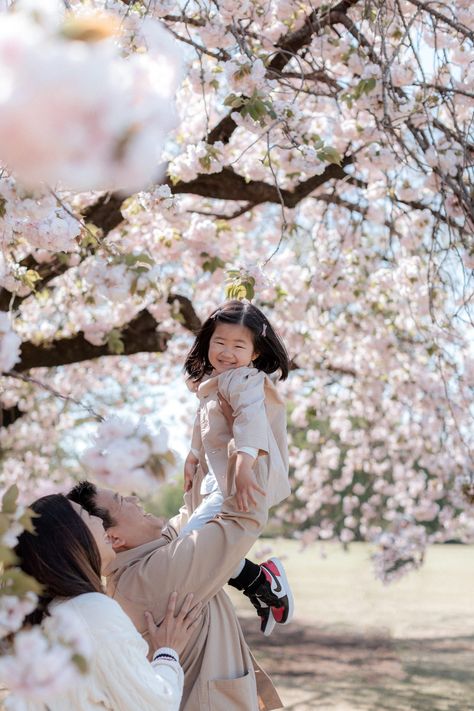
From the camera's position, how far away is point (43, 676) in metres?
1.22

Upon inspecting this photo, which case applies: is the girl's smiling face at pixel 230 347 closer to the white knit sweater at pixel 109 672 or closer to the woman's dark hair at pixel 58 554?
the woman's dark hair at pixel 58 554

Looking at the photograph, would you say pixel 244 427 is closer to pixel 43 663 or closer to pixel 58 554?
pixel 58 554

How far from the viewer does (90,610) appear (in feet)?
5.72

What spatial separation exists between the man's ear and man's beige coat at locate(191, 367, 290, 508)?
30cm

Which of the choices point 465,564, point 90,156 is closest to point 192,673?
point 90,156

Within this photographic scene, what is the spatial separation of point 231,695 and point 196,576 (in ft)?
0.99

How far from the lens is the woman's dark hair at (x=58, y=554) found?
5.79 feet

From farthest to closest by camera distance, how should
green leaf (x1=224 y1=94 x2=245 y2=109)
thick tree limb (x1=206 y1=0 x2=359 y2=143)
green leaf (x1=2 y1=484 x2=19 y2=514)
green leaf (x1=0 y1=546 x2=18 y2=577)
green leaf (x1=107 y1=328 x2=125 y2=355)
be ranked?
1. green leaf (x1=107 y1=328 x2=125 y2=355)
2. thick tree limb (x1=206 y1=0 x2=359 y2=143)
3. green leaf (x1=224 y1=94 x2=245 y2=109)
4. green leaf (x1=2 y1=484 x2=19 y2=514)
5. green leaf (x1=0 y1=546 x2=18 y2=577)

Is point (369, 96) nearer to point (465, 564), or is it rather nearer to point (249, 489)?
point (249, 489)

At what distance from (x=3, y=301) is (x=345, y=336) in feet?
11.6

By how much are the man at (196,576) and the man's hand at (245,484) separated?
0.02 meters

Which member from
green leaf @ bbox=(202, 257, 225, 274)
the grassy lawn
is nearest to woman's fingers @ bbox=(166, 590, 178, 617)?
green leaf @ bbox=(202, 257, 225, 274)

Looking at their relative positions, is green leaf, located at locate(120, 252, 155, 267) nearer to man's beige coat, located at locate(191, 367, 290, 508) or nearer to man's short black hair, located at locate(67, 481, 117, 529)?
man's beige coat, located at locate(191, 367, 290, 508)

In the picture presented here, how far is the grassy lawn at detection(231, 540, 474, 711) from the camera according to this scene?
7430 mm
